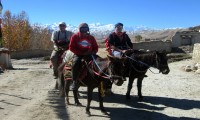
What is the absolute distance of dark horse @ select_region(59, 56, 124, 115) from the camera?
8914 mm

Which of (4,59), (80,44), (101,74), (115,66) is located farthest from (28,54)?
(115,66)

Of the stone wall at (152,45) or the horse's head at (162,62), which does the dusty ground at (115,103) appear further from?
the stone wall at (152,45)

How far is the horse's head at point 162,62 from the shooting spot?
10617mm

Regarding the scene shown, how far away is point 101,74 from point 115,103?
1966mm

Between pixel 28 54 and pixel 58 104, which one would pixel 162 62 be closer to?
pixel 58 104

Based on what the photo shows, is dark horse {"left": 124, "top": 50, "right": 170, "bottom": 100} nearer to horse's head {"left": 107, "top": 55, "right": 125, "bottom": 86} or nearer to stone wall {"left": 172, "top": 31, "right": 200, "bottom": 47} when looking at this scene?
horse's head {"left": 107, "top": 55, "right": 125, "bottom": 86}

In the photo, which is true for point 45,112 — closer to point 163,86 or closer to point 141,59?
point 141,59

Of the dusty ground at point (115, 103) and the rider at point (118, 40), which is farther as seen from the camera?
the rider at point (118, 40)

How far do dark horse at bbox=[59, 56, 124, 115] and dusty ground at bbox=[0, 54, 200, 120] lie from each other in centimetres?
59

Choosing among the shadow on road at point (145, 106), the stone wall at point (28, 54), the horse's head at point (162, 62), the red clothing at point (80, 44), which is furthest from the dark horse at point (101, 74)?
the stone wall at point (28, 54)

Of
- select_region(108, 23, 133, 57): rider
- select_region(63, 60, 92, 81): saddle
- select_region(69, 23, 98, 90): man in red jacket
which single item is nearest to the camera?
select_region(63, 60, 92, 81): saddle

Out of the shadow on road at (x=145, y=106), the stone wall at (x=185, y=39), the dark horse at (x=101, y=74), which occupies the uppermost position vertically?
the stone wall at (x=185, y=39)

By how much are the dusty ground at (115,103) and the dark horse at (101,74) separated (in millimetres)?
588

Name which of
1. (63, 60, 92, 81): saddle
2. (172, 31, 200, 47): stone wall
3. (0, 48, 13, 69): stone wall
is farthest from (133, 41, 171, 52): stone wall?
(63, 60, 92, 81): saddle
